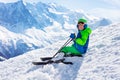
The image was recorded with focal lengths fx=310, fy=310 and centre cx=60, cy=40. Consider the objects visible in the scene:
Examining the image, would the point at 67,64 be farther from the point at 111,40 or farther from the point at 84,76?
the point at 111,40

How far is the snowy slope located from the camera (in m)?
11.4

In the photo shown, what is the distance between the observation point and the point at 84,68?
12344 millimetres

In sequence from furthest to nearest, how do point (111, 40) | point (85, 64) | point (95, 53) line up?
point (111, 40), point (95, 53), point (85, 64)

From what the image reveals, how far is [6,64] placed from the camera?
1605 centimetres

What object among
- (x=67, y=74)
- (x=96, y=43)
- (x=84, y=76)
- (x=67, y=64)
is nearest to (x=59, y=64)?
(x=67, y=64)

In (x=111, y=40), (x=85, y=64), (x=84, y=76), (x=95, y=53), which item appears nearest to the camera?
(x=84, y=76)

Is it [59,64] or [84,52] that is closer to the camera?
[59,64]

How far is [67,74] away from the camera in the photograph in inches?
477

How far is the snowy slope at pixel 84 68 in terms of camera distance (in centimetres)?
1138

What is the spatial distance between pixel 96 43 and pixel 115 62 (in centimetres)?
388

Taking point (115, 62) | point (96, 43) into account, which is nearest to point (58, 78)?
point (115, 62)

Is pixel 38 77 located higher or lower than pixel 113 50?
lower

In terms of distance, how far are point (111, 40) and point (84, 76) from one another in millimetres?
4325

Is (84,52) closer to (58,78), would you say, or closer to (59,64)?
(59,64)
